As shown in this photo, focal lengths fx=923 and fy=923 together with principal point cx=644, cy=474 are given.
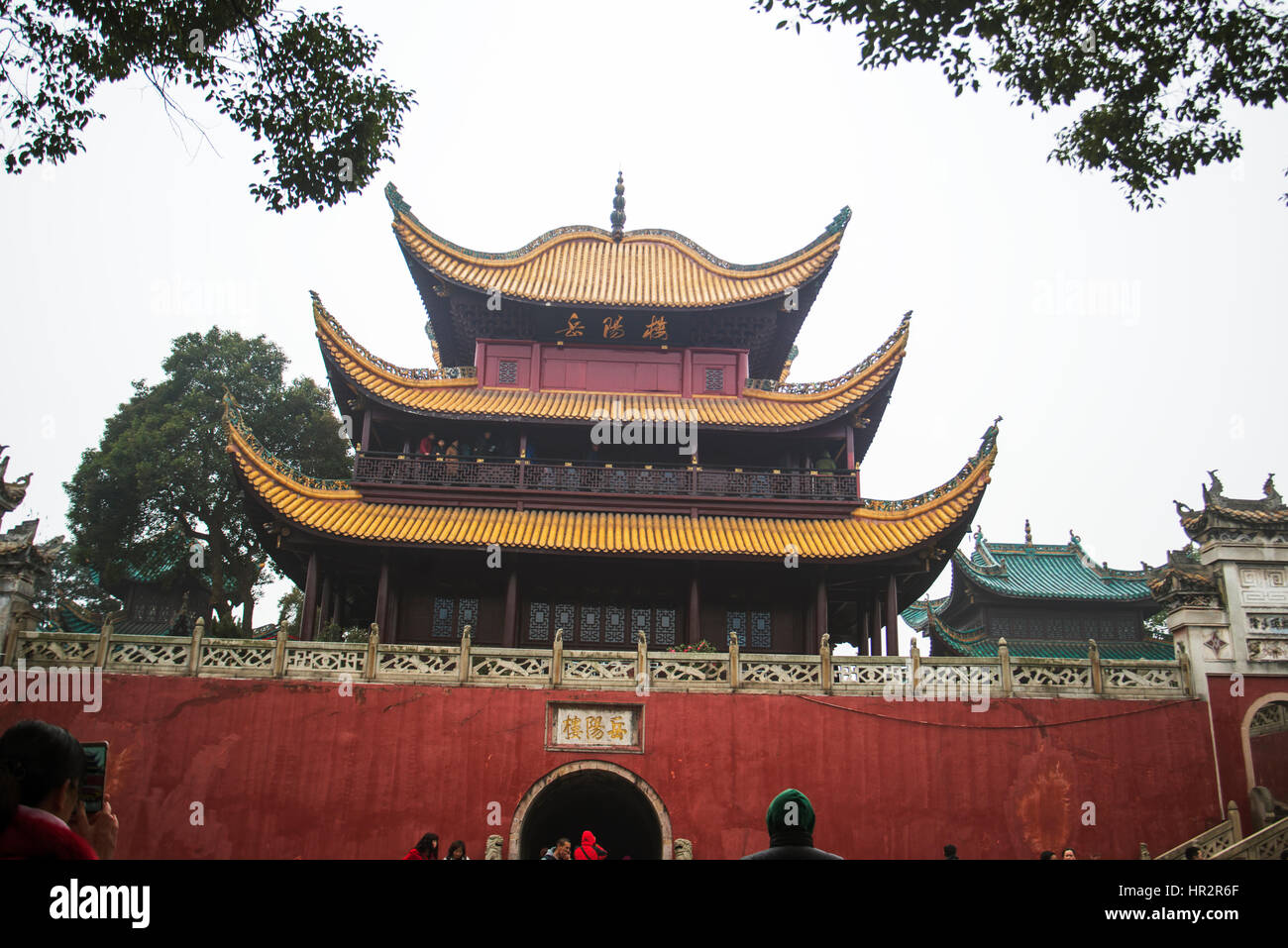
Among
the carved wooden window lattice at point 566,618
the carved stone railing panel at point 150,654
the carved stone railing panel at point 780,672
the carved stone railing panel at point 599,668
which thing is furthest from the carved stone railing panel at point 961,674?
the carved stone railing panel at point 150,654

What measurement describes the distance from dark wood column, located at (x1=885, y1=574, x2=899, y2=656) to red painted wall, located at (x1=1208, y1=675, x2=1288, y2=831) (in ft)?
15.4

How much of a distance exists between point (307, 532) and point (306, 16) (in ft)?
33.1

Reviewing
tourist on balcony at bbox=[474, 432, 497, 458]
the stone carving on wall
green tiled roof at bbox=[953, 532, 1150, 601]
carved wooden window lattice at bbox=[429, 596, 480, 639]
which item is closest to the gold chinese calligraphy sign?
carved wooden window lattice at bbox=[429, 596, 480, 639]

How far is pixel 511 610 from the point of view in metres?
16.3

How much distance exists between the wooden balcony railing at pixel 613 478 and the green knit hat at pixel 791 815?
47.3 feet

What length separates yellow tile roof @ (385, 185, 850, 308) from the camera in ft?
64.2

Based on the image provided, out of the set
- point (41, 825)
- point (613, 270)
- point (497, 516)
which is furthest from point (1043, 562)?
point (41, 825)

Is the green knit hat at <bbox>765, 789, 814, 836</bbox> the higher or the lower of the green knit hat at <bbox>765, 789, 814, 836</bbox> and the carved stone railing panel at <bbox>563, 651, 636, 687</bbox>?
the lower

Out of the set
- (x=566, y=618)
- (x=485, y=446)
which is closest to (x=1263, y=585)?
(x=566, y=618)

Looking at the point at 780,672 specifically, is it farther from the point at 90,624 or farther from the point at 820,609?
the point at 90,624

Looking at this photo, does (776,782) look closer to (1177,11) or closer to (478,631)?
(478,631)

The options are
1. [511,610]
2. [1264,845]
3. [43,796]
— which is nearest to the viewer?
[43,796]

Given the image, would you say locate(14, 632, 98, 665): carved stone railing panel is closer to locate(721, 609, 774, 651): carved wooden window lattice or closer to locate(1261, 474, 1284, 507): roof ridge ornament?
locate(721, 609, 774, 651): carved wooden window lattice

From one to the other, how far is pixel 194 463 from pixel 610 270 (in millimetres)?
12046
